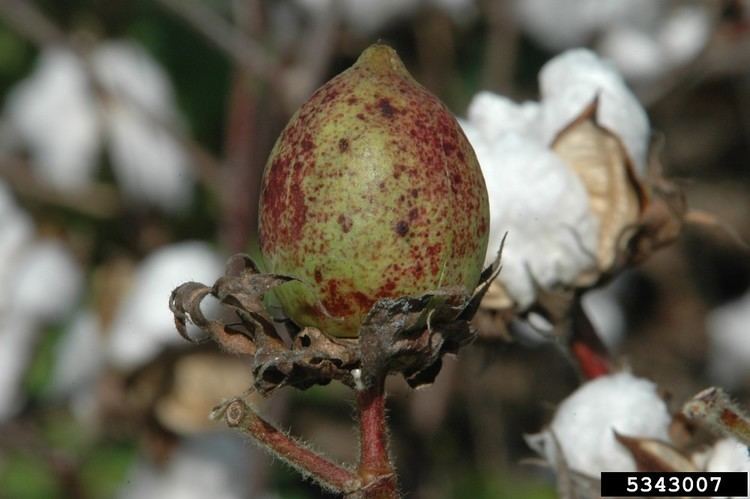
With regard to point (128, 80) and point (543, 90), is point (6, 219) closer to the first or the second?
point (128, 80)

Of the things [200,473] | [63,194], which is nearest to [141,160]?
[63,194]

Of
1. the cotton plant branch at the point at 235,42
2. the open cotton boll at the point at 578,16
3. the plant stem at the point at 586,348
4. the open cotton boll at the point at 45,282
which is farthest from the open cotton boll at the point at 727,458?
the open cotton boll at the point at 45,282

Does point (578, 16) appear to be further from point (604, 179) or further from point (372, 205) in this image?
point (372, 205)

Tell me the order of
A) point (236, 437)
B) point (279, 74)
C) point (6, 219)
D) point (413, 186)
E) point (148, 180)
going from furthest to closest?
1. point (148, 180)
2. point (6, 219)
3. point (236, 437)
4. point (279, 74)
5. point (413, 186)

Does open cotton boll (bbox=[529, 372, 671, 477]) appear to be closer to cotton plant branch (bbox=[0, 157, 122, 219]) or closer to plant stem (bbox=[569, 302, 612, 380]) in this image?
plant stem (bbox=[569, 302, 612, 380])

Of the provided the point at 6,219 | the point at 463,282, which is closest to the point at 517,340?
the point at 463,282

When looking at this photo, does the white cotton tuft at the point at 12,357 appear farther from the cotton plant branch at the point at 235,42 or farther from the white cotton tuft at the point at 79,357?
the cotton plant branch at the point at 235,42
